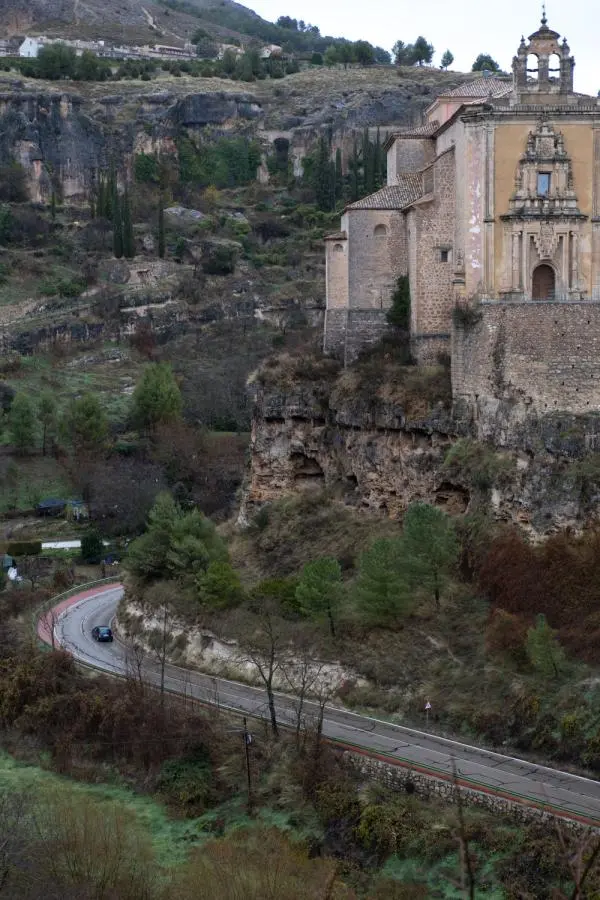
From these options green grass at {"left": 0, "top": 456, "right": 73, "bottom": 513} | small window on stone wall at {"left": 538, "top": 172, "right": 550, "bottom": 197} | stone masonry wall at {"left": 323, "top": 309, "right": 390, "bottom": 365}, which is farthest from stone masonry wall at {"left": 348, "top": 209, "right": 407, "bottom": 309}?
green grass at {"left": 0, "top": 456, "right": 73, "bottom": 513}

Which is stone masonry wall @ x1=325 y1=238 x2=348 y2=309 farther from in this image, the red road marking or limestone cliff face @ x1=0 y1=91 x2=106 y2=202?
limestone cliff face @ x1=0 y1=91 x2=106 y2=202

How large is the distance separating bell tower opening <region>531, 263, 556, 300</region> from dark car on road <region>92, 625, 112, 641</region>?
57.2 ft

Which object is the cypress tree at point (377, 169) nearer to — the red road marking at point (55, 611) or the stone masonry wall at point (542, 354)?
the red road marking at point (55, 611)

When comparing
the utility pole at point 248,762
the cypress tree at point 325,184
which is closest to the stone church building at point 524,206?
the utility pole at point 248,762

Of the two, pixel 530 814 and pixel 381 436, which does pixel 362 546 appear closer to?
pixel 381 436

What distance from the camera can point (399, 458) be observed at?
37.9 metres

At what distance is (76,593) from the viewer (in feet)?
162

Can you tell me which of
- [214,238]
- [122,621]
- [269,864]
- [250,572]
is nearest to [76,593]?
[122,621]

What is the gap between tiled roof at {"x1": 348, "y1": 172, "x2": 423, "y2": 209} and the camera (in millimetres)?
40719

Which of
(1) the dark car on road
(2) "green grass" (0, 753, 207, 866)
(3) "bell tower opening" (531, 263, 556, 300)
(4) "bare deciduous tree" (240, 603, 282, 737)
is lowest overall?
(2) "green grass" (0, 753, 207, 866)

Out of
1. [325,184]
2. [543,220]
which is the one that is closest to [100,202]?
[325,184]

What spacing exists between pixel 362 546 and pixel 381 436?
3.53 m

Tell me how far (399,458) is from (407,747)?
37.5 feet

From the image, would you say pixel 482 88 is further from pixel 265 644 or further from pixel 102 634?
pixel 102 634
